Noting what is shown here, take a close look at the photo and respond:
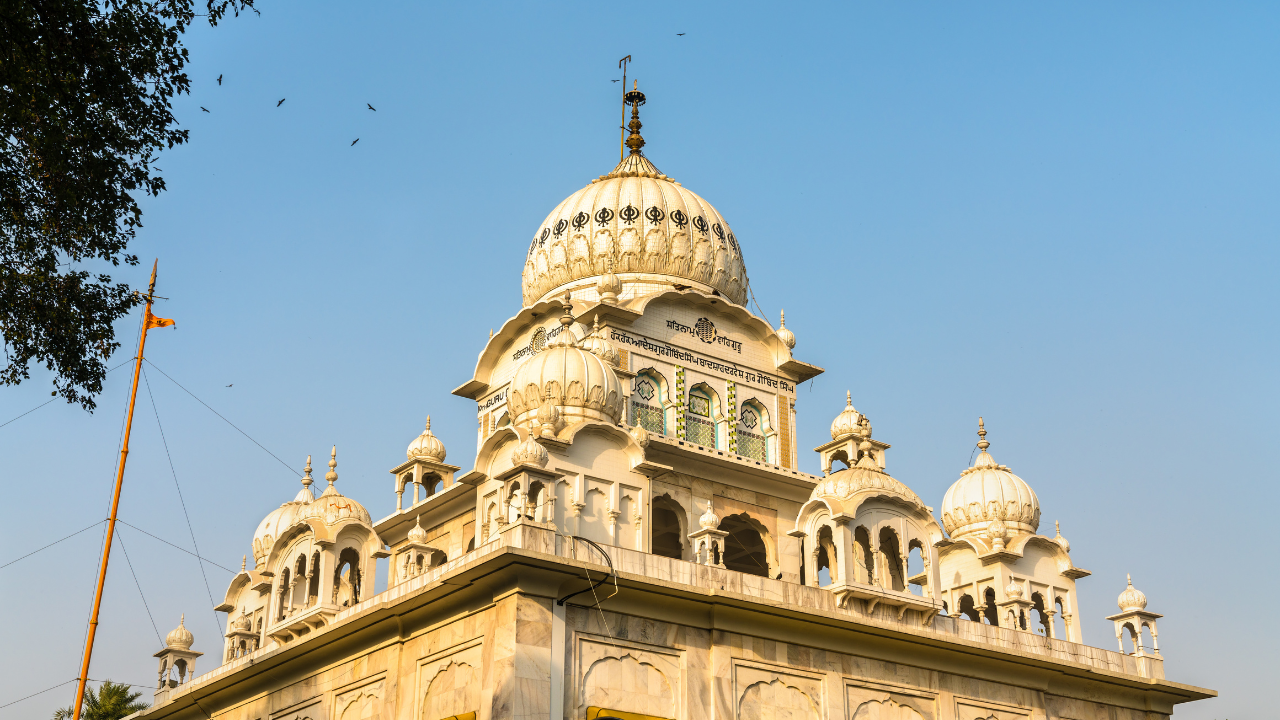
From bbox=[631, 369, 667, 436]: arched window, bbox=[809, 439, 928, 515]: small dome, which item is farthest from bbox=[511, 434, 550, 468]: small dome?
bbox=[631, 369, 667, 436]: arched window

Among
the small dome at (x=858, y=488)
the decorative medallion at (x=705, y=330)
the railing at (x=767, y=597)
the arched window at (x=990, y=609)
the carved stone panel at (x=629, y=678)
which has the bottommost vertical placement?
the carved stone panel at (x=629, y=678)

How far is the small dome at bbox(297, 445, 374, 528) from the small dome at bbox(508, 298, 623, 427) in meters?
3.39

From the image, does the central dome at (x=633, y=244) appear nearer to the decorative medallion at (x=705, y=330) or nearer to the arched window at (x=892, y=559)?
the decorative medallion at (x=705, y=330)

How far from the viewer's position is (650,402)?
2842cm

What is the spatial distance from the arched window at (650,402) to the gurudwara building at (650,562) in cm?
5

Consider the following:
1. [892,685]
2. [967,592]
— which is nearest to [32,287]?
[892,685]

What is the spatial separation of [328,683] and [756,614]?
737 cm

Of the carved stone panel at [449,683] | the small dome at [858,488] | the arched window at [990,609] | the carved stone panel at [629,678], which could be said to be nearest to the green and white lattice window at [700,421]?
the small dome at [858,488]

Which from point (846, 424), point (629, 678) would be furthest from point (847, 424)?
point (629, 678)

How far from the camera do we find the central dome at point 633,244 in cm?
3039

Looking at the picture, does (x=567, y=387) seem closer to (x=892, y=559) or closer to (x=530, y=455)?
(x=530, y=455)

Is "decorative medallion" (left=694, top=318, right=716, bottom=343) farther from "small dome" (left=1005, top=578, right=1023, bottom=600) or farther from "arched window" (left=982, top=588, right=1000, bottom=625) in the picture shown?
"small dome" (left=1005, top=578, right=1023, bottom=600)

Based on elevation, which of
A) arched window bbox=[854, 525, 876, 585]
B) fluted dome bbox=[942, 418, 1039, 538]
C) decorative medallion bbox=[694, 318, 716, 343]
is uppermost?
decorative medallion bbox=[694, 318, 716, 343]

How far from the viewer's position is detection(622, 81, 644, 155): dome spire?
32719 mm
